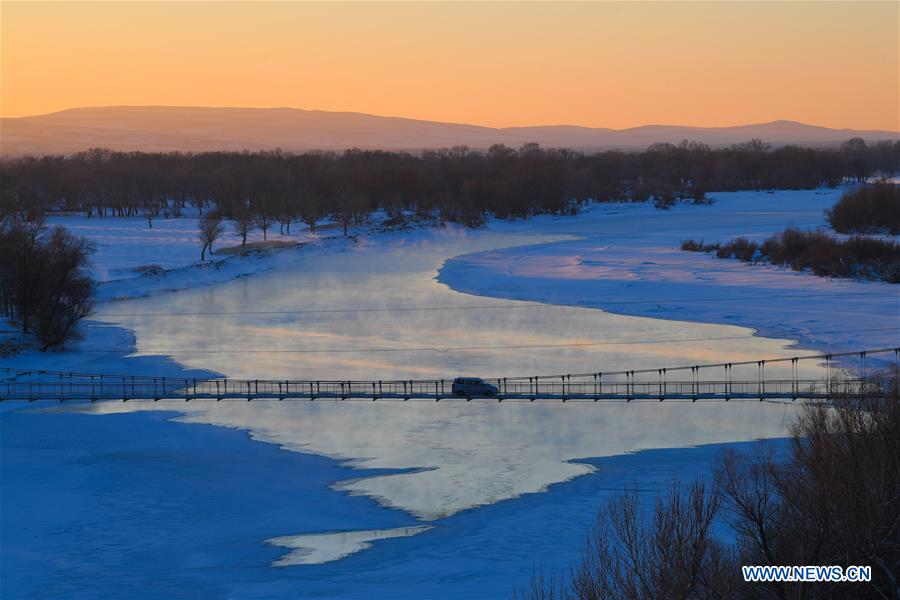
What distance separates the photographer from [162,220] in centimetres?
6944

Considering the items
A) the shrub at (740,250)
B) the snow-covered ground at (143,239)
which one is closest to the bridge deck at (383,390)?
the snow-covered ground at (143,239)

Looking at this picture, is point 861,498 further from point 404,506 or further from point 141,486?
point 141,486

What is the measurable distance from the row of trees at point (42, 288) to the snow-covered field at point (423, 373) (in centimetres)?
84

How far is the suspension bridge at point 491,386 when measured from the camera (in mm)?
19750

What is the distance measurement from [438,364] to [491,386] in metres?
4.68

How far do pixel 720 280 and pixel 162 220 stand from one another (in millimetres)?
41697

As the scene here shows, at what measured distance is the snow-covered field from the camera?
13.8m

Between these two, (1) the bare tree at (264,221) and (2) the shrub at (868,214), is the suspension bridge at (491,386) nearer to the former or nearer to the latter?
(2) the shrub at (868,214)

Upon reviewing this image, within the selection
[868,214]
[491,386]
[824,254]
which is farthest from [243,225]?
[491,386]

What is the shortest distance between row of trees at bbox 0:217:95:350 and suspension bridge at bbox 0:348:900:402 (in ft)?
14.4

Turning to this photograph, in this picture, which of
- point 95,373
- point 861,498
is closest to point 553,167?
point 95,373

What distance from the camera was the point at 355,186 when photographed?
81.1 m

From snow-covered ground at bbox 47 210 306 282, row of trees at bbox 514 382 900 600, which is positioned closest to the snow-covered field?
snow-covered ground at bbox 47 210 306 282

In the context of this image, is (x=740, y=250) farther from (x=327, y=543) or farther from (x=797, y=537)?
(x=797, y=537)
